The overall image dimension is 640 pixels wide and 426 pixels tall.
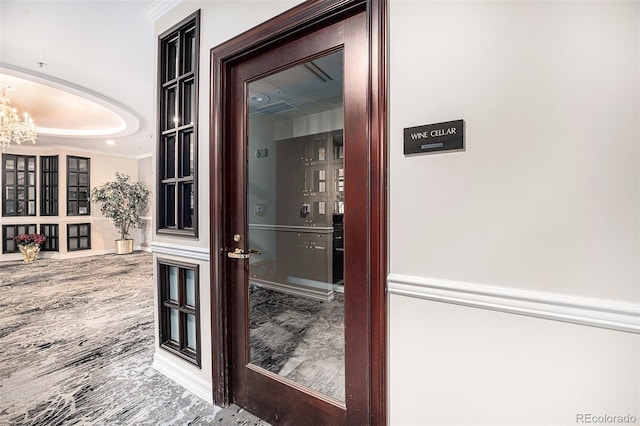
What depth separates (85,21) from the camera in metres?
2.19

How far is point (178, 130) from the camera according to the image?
6.48 ft

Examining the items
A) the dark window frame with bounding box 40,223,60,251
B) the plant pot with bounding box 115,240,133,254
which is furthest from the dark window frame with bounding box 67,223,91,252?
the plant pot with bounding box 115,240,133,254

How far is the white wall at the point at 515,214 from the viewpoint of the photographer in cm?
81

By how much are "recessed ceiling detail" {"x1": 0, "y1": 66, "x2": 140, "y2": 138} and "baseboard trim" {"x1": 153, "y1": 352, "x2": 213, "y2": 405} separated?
3380 millimetres

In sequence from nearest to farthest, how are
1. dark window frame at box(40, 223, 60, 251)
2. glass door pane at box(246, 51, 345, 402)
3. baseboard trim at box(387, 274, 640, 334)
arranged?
baseboard trim at box(387, 274, 640, 334)
glass door pane at box(246, 51, 345, 402)
dark window frame at box(40, 223, 60, 251)

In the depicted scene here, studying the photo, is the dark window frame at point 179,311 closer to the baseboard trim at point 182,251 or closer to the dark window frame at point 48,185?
the baseboard trim at point 182,251

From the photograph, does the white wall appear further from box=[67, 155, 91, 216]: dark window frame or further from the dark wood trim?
box=[67, 155, 91, 216]: dark window frame

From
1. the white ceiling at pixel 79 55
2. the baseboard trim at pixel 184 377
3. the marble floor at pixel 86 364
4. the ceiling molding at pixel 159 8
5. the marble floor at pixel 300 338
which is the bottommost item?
the marble floor at pixel 86 364

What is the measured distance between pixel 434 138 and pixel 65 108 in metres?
6.00

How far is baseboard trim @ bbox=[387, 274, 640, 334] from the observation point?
80 cm

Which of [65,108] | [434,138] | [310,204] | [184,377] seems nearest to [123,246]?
[65,108]

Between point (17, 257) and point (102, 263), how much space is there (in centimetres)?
241

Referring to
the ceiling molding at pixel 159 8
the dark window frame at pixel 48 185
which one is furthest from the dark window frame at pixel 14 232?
the ceiling molding at pixel 159 8

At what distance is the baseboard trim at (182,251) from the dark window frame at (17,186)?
7.50 m
